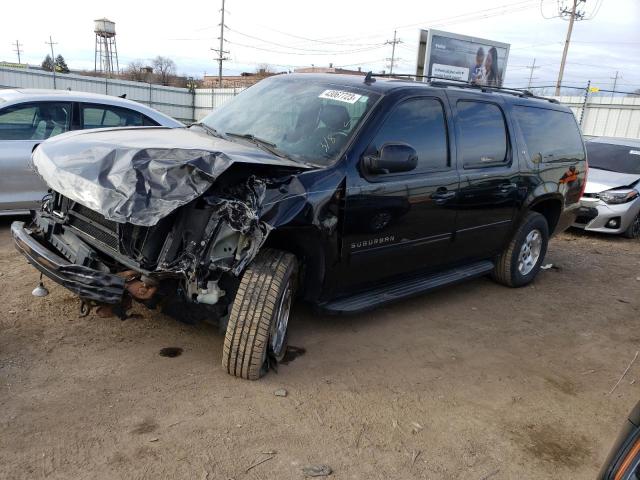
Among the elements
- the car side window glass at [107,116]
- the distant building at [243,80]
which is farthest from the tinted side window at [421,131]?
the distant building at [243,80]

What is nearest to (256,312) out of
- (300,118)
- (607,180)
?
(300,118)

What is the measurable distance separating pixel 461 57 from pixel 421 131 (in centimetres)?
1000

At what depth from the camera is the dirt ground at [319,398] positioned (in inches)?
107

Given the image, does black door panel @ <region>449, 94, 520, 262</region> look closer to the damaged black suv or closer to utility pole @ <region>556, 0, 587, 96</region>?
Result: the damaged black suv

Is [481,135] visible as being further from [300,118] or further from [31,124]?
[31,124]

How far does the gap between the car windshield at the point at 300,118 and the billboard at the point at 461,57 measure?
853 cm

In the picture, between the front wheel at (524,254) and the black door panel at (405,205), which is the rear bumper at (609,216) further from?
the black door panel at (405,205)

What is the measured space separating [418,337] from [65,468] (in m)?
2.76

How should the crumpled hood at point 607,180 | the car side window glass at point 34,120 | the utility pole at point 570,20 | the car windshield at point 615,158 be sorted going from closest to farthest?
1. the car side window glass at point 34,120
2. the crumpled hood at point 607,180
3. the car windshield at point 615,158
4. the utility pole at point 570,20

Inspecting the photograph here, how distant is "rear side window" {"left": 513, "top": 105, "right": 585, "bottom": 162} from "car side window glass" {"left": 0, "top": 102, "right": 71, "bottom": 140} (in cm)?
502

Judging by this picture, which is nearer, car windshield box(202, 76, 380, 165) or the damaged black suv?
the damaged black suv

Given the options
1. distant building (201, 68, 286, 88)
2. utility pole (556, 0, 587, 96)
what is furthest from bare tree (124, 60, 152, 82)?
utility pole (556, 0, 587, 96)

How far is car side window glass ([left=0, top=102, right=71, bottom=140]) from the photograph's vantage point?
591cm

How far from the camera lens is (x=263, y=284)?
328 centimetres
